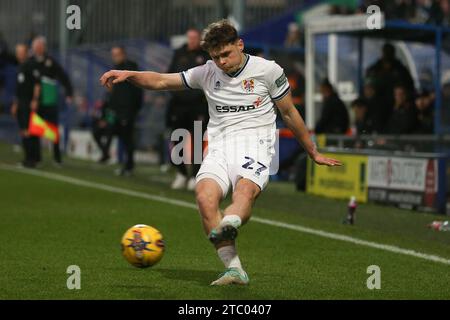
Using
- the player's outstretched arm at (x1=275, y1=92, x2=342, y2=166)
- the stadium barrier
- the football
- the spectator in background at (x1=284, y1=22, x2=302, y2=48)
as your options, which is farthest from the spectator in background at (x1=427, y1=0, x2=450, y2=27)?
the football

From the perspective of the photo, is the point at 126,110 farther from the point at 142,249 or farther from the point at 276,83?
the point at 142,249

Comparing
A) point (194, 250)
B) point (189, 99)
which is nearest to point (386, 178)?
point (189, 99)

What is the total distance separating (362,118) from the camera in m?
18.8

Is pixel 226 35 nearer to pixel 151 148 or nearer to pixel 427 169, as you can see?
pixel 427 169

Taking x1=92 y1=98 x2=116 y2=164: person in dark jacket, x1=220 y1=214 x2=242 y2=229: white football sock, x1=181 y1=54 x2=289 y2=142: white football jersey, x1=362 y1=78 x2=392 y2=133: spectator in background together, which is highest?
x1=181 y1=54 x2=289 y2=142: white football jersey

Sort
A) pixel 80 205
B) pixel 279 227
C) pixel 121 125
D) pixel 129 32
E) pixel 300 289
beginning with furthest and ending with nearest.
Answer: pixel 129 32 → pixel 121 125 → pixel 80 205 → pixel 279 227 → pixel 300 289

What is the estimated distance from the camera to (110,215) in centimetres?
1344

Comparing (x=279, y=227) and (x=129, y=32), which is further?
(x=129, y=32)

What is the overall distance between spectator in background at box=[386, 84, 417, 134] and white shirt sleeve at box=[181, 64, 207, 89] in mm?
9285

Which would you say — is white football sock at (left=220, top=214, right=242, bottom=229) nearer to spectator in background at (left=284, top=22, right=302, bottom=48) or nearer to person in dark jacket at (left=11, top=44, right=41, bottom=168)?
person in dark jacket at (left=11, top=44, right=41, bottom=168)

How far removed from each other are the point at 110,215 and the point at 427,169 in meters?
4.10

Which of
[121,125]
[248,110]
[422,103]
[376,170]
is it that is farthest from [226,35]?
[121,125]

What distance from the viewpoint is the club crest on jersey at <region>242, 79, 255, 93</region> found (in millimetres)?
8555

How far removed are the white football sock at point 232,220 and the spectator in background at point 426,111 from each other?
35.9ft
